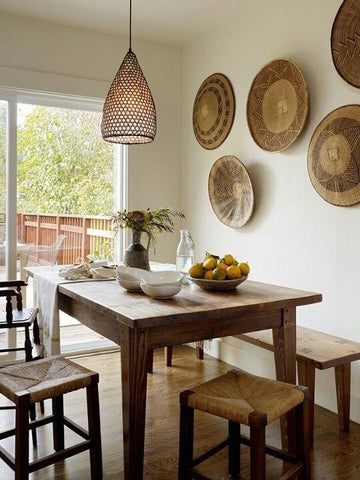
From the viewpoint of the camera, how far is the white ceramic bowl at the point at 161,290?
6.61ft

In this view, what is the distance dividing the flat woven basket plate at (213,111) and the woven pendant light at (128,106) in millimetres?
1246

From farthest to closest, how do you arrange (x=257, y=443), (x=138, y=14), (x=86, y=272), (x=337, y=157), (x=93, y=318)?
(x=138, y=14) < (x=337, y=157) < (x=86, y=272) < (x=93, y=318) < (x=257, y=443)

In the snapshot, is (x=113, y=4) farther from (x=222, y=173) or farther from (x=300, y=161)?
(x=300, y=161)

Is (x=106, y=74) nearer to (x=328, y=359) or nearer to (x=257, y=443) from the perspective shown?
(x=328, y=359)

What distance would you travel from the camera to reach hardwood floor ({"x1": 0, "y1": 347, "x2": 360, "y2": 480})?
7.10 ft

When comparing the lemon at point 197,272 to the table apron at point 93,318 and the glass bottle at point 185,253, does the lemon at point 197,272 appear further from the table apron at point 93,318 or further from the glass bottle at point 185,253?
the table apron at point 93,318

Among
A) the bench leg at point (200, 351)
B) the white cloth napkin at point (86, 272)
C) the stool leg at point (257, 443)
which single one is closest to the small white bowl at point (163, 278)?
the white cloth napkin at point (86, 272)

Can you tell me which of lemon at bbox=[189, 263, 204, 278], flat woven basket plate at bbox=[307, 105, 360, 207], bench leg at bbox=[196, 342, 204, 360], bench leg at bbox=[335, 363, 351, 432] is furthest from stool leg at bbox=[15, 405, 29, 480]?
bench leg at bbox=[196, 342, 204, 360]

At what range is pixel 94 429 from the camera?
2.00 meters

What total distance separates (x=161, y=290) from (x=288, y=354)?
2.23ft

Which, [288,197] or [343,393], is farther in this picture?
[288,197]

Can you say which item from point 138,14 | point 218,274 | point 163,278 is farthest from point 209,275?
point 138,14

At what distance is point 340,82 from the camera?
108 inches

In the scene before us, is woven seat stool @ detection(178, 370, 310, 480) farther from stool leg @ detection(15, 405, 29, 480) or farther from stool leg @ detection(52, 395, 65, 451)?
stool leg @ detection(52, 395, 65, 451)
